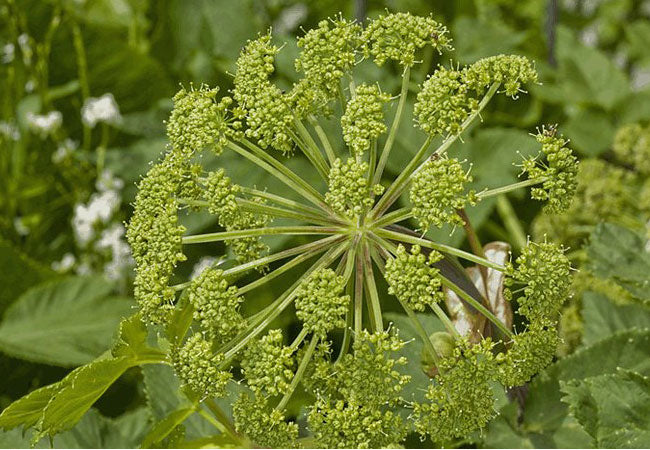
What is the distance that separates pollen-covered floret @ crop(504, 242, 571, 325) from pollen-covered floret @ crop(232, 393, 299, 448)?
0.23 m

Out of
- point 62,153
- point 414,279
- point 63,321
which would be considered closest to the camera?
point 414,279

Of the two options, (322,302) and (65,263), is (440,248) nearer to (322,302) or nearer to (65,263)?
(322,302)

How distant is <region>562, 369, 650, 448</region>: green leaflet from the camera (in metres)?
0.85

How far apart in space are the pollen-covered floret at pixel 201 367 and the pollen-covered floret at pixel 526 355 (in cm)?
23

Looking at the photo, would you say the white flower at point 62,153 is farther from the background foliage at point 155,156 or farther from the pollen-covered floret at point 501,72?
the pollen-covered floret at point 501,72

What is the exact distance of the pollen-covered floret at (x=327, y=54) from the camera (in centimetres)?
77

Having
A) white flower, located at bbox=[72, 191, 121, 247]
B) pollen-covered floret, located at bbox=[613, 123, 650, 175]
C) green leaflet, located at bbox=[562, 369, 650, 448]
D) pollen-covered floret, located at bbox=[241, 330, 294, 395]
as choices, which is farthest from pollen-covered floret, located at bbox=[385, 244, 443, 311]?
white flower, located at bbox=[72, 191, 121, 247]

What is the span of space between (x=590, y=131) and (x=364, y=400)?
110cm

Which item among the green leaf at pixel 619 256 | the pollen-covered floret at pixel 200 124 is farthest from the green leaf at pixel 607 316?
the pollen-covered floret at pixel 200 124

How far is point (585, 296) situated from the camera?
1187 millimetres

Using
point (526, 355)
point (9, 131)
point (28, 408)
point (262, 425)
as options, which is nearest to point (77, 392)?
point (28, 408)

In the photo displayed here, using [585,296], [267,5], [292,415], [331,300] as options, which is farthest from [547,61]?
[331,300]

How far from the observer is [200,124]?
2.50 feet

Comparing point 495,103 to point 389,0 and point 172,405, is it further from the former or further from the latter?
point 172,405
